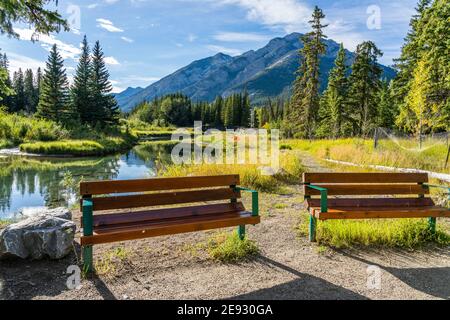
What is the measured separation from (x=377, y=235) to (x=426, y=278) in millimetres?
1111

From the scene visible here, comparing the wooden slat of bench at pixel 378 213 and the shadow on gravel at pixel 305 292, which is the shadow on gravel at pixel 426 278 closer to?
the wooden slat of bench at pixel 378 213

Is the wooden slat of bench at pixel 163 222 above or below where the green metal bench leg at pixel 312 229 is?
above

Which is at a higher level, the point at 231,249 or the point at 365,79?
the point at 365,79

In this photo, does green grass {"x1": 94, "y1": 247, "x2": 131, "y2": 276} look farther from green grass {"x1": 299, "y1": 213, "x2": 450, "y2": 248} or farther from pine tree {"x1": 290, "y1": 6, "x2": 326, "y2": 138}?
pine tree {"x1": 290, "y1": 6, "x2": 326, "y2": 138}

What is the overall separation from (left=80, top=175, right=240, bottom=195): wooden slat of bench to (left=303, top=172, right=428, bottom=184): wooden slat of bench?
45.1 inches

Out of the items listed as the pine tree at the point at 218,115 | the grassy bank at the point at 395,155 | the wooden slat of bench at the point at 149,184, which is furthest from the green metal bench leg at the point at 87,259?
the pine tree at the point at 218,115

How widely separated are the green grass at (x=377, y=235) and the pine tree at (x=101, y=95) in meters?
45.4

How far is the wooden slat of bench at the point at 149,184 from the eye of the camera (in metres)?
3.74

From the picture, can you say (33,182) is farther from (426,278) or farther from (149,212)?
(426,278)

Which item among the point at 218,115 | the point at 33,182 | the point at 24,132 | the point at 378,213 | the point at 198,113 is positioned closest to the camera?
the point at 378,213

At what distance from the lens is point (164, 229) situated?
3764 millimetres

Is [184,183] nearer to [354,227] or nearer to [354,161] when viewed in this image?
[354,227]

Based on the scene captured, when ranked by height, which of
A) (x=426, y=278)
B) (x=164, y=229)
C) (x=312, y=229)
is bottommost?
(x=426, y=278)

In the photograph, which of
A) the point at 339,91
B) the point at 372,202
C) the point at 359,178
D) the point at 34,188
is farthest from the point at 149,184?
the point at 339,91
